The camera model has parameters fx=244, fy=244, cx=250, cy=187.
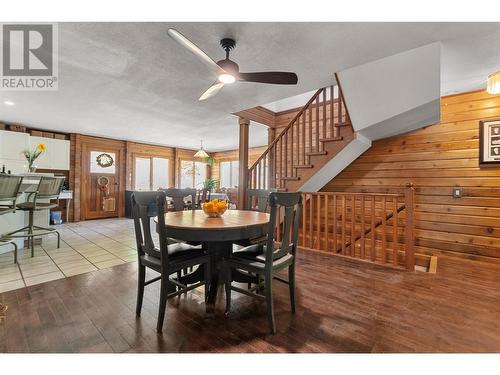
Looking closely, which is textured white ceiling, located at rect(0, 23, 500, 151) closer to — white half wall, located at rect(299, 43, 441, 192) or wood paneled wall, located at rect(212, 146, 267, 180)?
white half wall, located at rect(299, 43, 441, 192)

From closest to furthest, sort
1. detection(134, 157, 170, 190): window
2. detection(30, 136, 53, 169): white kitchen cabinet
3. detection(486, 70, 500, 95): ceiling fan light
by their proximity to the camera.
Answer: detection(486, 70, 500, 95): ceiling fan light, detection(30, 136, 53, 169): white kitchen cabinet, detection(134, 157, 170, 190): window

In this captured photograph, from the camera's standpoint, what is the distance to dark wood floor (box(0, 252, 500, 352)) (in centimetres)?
152

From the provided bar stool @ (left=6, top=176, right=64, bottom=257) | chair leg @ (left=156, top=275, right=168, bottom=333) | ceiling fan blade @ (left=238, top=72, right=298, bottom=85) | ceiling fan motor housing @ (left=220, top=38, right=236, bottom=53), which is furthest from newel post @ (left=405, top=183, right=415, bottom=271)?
bar stool @ (left=6, top=176, right=64, bottom=257)

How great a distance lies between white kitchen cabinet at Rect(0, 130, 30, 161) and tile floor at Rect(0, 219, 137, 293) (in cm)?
217

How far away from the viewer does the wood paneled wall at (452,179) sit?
3.39 meters

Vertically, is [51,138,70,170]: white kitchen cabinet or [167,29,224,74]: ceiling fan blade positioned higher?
[167,29,224,74]: ceiling fan blade

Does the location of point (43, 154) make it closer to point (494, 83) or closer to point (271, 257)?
point (271, 257)

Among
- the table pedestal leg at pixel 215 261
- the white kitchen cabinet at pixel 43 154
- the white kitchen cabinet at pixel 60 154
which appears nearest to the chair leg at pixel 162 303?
the table pedestal leg at pixel 215 261

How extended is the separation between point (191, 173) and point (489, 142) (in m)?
8.15

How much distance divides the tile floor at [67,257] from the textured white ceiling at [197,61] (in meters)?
2.36

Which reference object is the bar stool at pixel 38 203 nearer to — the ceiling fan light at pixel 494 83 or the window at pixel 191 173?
the window at pixel 191 173

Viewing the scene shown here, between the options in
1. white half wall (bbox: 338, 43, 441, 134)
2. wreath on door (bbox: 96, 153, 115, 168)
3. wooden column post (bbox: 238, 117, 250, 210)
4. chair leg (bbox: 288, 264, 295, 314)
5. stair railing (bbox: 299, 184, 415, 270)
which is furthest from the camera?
wreath on door (bbox: 96, 153, 115, 168)
